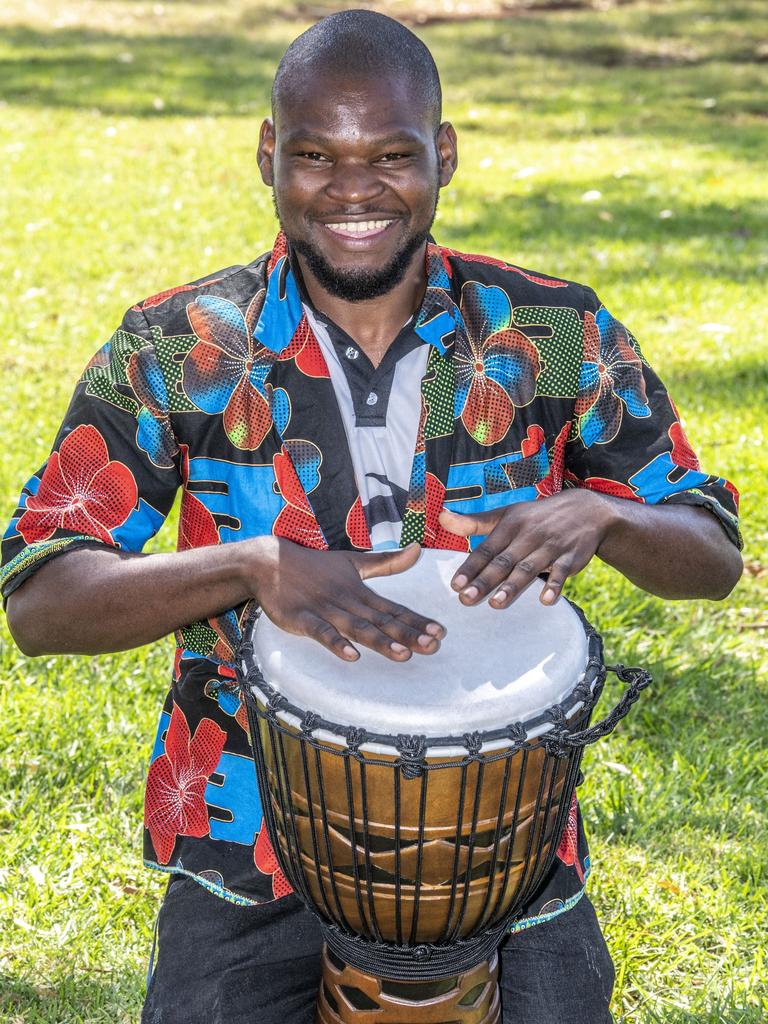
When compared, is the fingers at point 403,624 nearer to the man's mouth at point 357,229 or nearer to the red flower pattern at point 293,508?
the red flower pattern at point 293,508

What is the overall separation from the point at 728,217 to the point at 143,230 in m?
3.33

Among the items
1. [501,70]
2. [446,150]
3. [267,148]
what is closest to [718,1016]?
[446,150]

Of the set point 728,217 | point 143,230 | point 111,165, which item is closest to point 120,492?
point 143,230

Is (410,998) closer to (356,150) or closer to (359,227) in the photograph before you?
(359,227)

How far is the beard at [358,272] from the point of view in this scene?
2471mm

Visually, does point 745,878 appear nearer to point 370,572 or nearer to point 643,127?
point 370,572

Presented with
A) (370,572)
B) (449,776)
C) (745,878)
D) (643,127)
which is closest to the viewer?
(449,776)

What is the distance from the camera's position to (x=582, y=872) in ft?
8.19

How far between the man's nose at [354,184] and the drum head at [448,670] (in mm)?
721

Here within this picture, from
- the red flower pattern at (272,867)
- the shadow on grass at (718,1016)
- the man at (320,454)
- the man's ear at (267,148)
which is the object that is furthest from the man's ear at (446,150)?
the shadow on grass at (718,1016)

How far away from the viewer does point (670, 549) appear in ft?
7.66

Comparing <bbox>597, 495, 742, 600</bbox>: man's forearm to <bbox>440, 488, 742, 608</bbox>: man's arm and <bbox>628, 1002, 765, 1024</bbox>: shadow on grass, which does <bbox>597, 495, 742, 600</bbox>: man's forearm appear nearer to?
<bbox>440, 488, 742, 608</bbox>: man's arm

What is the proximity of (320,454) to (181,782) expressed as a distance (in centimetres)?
67

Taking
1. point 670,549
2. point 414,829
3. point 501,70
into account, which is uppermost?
point 670,549
